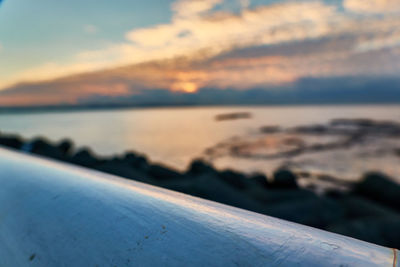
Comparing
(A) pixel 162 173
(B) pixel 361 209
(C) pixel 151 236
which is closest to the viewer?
(C) pixel 151 236

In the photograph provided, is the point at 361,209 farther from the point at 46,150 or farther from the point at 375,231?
the point at 46,150

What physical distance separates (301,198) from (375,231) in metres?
1.27

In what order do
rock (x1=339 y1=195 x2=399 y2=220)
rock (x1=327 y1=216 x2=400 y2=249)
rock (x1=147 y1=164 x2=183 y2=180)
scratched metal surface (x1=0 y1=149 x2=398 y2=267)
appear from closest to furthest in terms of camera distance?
scratched metal surface (x1=0 y1=149 x2=398 y2=267)
rock (x1=327 y1=216 x2=400 y2=249)
rock (x1=339 y1=195 x2=399 y2=220)
rock (x1=147 y1=164 x2=183 y2=180)

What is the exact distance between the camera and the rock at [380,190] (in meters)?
3.65

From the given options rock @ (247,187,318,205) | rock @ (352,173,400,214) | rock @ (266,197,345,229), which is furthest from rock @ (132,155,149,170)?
rock @ (352,173,400,214)

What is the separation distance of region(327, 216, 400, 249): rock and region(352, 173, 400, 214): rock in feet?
5.18

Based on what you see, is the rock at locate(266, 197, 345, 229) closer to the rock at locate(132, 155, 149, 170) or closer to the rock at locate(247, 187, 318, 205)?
the rock at locate(247, 187, 318, 205)

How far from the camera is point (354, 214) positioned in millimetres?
3412

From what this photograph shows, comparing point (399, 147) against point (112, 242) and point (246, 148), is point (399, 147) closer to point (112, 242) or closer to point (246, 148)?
point (246, 148)

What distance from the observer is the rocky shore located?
2.30m

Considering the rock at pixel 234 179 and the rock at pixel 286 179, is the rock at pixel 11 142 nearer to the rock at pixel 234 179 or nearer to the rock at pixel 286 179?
the rock at pixel 234 179

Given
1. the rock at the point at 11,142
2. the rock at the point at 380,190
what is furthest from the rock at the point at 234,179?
the rock at the point at 11,142

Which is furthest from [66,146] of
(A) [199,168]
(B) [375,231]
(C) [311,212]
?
(B) [375,231]

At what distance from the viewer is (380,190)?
151 inches
